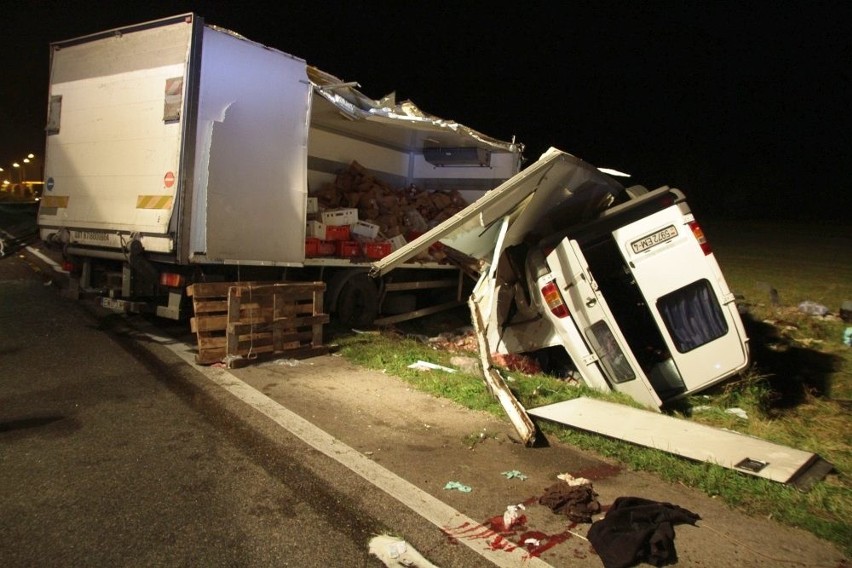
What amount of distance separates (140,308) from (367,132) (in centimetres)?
522

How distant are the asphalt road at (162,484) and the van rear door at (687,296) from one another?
3.51 m

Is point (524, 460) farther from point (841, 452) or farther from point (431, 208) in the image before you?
point (431, 208)

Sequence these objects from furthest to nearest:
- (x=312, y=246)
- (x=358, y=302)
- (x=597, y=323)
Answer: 1. (x=358, y=302)
2. (x=312, y=246)
3. (x=597, y=323)

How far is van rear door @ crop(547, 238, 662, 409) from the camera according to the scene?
219 inches

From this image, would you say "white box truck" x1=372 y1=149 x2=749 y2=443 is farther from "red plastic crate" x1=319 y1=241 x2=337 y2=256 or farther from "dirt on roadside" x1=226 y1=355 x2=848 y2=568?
"red plastic crate" x1=319 y1=241 x2=337 y2=256

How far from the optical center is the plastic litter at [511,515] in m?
3.24

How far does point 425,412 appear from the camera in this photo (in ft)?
17.0

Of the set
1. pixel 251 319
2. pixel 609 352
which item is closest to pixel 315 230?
Result: pixel 251 319

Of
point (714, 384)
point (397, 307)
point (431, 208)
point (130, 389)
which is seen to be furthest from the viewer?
point (431, 208)

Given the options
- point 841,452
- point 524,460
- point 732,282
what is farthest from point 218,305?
point 732,282

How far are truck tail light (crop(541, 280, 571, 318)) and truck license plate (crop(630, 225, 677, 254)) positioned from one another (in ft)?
2.88

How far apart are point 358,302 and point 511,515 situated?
5.65m

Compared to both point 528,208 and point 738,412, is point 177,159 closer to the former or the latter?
point 528,208

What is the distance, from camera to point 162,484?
137 inches
